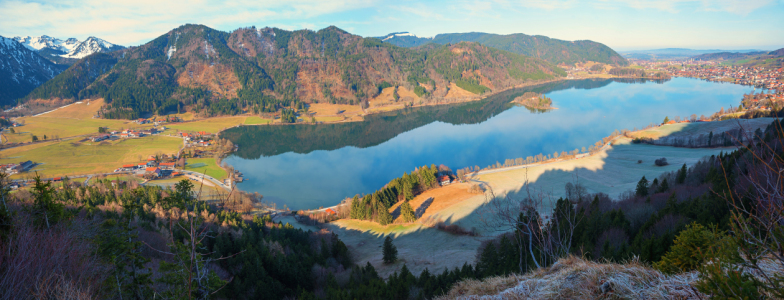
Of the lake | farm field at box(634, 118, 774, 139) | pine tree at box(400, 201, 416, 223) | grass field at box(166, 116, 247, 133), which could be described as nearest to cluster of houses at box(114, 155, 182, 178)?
the lake

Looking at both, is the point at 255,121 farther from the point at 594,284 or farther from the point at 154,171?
the point at 594,284

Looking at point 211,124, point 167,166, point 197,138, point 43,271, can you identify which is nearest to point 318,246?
point 43,271

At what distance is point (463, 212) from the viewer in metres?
30.2

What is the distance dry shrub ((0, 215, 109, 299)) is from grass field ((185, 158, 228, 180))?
44754 mm

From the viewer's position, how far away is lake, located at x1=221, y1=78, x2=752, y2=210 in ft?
161

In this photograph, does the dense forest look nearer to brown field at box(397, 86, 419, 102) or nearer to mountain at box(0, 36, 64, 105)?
brown field at box(397, 86, 419, 102)

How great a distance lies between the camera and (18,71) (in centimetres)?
11850

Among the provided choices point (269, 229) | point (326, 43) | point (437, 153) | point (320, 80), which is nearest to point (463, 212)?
point (269, 229)

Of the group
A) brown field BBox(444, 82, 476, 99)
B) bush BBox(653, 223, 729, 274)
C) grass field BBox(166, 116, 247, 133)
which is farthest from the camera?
brown field BBox(444, 82, 476, 99)

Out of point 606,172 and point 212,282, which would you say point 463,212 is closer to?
point 606,172

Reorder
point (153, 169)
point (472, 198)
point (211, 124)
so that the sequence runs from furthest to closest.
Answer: point (211, 124) < point (153, 169) < point (472, 198)

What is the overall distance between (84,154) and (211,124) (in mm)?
34842

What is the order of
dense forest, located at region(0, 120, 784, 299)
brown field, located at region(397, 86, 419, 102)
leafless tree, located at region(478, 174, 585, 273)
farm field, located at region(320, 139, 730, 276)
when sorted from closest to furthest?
dense forest, located at region(0, 120, 784, 299) < leafless tree, located at region(478, 174, 585, 273) < farm field, located at region(320, 139, 730, 276) < brown field, located at region(397, 86, 419, 102)

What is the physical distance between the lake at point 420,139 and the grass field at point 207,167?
318cm
